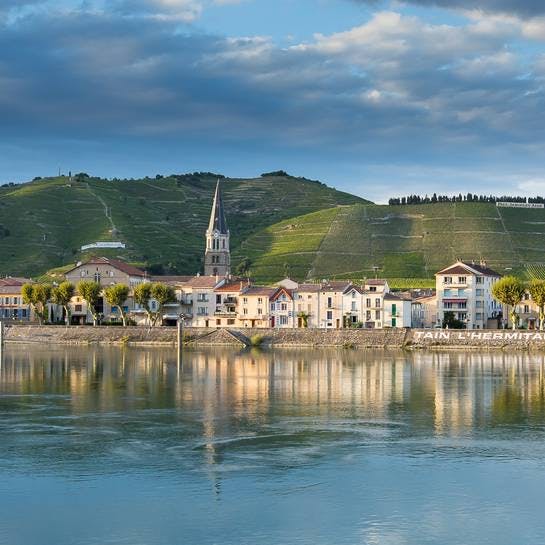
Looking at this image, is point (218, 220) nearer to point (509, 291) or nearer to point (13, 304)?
point (13, 304)

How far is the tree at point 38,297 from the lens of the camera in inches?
4454

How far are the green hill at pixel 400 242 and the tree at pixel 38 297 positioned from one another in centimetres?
3289

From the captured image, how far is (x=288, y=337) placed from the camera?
101m

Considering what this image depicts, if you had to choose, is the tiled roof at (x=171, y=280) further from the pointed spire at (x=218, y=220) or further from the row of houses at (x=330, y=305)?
the pointed spire at (x=218, y=220)

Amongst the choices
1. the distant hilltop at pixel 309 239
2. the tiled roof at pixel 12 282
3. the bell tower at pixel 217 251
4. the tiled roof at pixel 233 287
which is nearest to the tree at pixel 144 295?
the tiled roof at pixel 233 287

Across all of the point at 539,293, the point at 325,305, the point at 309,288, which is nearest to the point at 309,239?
the point at 309,288

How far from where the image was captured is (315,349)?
9812 cm

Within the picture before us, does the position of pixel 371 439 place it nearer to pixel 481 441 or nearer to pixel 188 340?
pixel 481 441

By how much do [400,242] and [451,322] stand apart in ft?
153

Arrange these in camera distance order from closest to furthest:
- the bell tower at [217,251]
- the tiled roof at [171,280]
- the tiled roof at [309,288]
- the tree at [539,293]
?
the tree at [539,293], the tiled roof at [309,288], the tiled roof at [171,280], the bell tower at [217,251]

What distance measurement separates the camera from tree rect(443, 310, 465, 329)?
108812mm

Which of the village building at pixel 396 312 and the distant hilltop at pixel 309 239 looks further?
the distant hilltop at pixel 309 239

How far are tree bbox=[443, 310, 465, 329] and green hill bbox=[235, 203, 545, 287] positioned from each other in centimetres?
2069

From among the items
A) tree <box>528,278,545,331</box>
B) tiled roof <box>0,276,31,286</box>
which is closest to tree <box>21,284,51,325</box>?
tiled roof <box>0,276,31,286</box>
